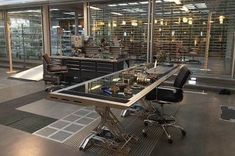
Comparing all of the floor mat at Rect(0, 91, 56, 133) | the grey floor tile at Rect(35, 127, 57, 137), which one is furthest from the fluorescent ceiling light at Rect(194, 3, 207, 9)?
the grey floor tile at Rect(35, 127, 57, 137)

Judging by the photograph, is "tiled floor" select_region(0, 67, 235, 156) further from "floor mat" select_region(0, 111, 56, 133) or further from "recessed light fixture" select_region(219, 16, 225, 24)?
"recessed light fixture" select_region(219, 16, 225, 24)

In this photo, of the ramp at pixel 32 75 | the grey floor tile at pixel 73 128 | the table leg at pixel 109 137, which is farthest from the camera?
the ramp at pixel 32 75

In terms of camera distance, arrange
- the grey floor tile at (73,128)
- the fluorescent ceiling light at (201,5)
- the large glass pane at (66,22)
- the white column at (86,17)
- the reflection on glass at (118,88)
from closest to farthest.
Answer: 1. the reflection on glass at (118,88)
2. the grey floor tile at (73,128)
3. the fluorescent ceiling light at (201,5)
4. the white column at (86,17)
5. the large glass pane at (66,22)

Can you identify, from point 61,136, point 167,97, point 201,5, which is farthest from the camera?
point 201,5

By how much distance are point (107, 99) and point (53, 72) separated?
3.87m

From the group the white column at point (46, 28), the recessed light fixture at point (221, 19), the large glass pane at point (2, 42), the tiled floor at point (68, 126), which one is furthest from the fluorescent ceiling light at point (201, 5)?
the large glass pane at point (2, 42)

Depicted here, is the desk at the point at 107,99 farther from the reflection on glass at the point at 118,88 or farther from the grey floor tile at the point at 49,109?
the grey floor tile at the point at 49,109

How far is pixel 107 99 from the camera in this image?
226 centimetres

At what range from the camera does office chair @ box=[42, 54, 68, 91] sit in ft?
18.8

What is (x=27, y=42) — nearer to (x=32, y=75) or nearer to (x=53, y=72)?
(x=32, y=75)

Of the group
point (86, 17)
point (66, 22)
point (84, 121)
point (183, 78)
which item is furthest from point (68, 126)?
point (66, 22)

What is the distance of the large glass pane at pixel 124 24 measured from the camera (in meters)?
7.12

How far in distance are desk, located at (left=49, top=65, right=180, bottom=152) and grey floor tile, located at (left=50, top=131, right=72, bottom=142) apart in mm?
417

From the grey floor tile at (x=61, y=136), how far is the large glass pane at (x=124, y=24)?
162 inches
